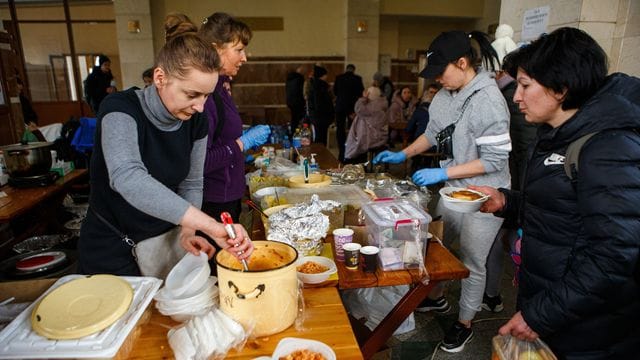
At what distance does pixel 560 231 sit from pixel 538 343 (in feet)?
1.21

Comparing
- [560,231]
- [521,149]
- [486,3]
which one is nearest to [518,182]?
[521,149]

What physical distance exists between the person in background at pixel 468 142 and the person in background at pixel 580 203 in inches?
28.0

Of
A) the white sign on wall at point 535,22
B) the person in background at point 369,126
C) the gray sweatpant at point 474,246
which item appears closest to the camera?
the gray sweatpant at point 474,246

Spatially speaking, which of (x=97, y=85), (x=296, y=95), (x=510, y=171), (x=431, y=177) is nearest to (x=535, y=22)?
(x=510, y=171)

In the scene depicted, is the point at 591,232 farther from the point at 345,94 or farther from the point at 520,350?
the point at 345,94

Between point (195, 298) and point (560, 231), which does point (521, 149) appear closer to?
point (560, 231)

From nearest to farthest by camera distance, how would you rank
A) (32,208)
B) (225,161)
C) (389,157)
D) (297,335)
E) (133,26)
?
(297,335)
(225,161)
(389,157)
(32,208)
(133,26)

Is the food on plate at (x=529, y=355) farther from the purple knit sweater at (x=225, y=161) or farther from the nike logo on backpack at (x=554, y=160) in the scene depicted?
the purple knit sweater at (x=225, y=161)

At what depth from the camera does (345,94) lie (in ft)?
26.4

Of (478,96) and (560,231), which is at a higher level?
(478,96)

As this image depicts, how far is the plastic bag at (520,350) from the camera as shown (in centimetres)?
127

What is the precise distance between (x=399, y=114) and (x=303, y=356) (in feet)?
25.2

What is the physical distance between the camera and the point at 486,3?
1135 centimetres

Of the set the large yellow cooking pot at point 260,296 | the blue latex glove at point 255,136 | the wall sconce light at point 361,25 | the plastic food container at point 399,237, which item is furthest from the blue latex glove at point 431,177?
the wall sconce light at point 361,25
